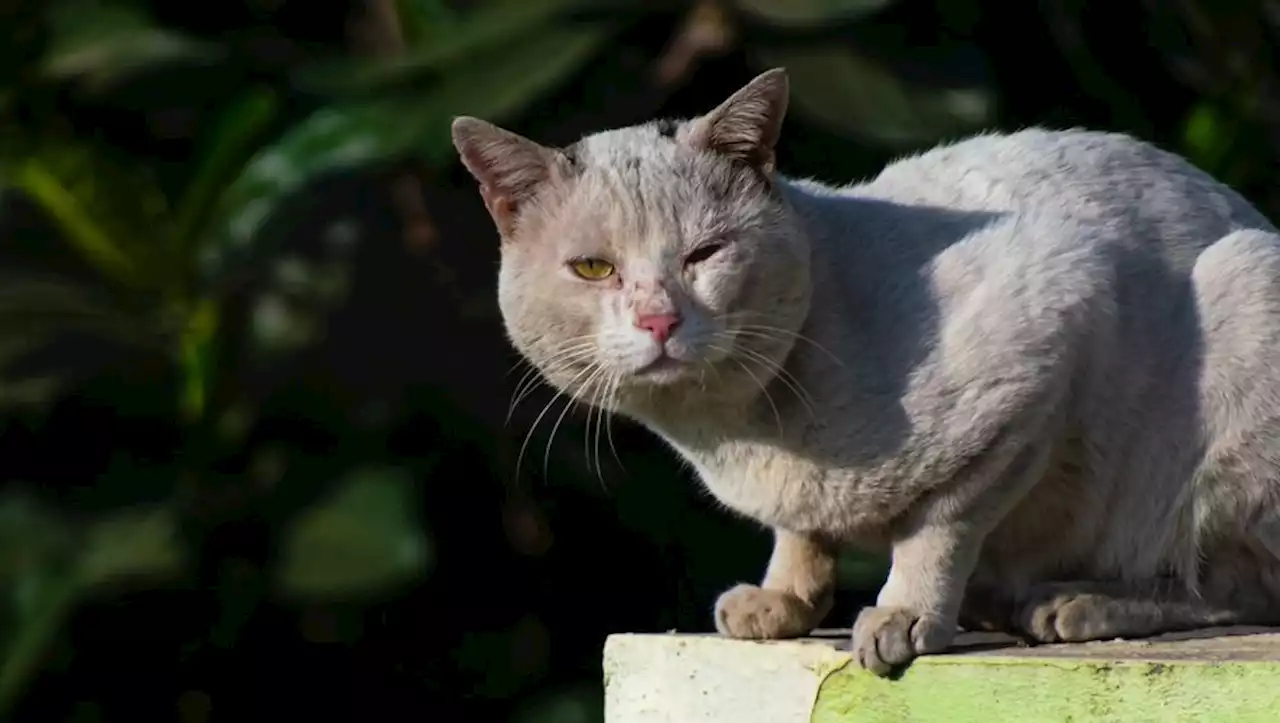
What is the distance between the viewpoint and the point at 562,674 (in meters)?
2.84

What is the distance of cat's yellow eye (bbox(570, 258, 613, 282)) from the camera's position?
66.4 inches

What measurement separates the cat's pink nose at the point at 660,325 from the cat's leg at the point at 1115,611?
44cm

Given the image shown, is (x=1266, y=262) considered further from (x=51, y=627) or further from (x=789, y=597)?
(x=51, y=627)

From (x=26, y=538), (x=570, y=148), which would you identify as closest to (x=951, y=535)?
(x=570, y=148)

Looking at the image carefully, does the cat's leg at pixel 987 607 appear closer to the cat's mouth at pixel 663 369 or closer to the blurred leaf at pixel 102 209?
the cat's mouth at pixel 663 369

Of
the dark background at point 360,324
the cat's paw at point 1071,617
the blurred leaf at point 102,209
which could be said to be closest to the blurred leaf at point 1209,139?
the dark background at point 360,324

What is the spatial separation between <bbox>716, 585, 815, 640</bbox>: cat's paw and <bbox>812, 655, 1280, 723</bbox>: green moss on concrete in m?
0.16

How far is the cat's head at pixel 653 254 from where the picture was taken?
164 cm

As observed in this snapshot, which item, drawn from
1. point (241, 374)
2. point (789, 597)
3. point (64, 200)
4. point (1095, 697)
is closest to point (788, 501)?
point (789, 597)

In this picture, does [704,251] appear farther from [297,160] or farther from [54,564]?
[54,564]

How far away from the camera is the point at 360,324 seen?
2676 millimetres

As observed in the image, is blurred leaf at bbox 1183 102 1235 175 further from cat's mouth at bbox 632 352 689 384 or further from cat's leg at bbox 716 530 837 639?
cat's mouth at bbox 632 352 689 384

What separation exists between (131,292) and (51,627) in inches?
19.4

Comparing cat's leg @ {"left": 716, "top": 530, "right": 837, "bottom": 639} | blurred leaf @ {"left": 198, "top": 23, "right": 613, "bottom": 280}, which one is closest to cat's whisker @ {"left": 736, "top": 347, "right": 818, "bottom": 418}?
cat's leg @ {"left": 716, "top": 530, "right": 837, "bottom": 639}
